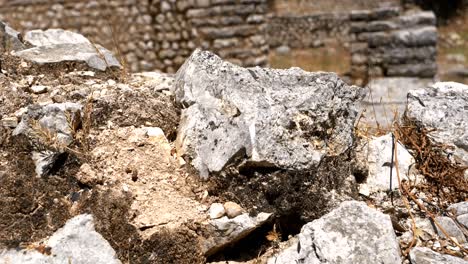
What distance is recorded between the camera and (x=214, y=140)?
271 centimetres

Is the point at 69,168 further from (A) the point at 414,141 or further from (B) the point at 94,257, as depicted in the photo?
(A) the point at 414,141

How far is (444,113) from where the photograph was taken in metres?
3.05

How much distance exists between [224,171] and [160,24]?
5553 millimetres

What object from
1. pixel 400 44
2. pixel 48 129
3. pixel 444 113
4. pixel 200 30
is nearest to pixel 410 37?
pixel 400 44

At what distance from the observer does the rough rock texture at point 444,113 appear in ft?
9.73

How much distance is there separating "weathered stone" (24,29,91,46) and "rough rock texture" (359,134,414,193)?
185 cm

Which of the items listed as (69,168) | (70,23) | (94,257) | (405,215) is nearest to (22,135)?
(69,168)

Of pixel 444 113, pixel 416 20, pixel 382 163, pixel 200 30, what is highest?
pixel 444 113

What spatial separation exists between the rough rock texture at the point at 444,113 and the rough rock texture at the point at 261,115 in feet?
1.08

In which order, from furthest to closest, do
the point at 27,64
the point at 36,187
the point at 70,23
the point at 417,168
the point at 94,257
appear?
the point at 70,23 < the point at 27,64 < the point at 417,168 < the point at 36,187 < the point at 94,257

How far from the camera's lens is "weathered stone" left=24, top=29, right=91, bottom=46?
376 centimetres

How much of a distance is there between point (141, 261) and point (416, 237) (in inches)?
43.8

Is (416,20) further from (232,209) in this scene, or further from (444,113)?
(232,209)

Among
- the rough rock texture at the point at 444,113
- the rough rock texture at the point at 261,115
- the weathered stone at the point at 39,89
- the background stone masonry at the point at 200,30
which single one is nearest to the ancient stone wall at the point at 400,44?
the background stone masonry at the point at 200,30
